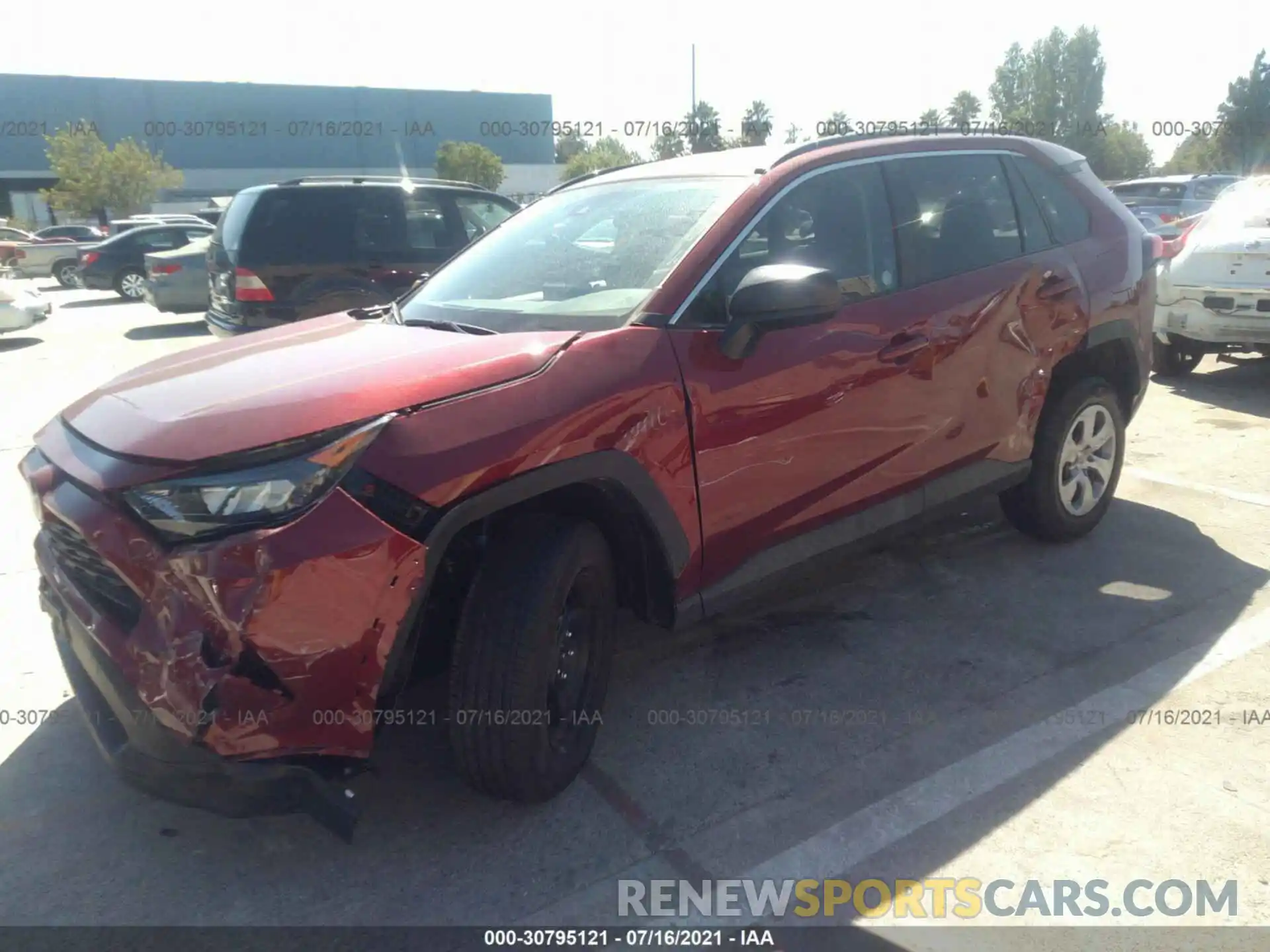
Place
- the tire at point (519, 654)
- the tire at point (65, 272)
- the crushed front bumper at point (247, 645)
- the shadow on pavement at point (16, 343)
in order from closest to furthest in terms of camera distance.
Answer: the crushed front bumper at point (247, 645) < the tire at point (519, 654) < the shadow on pavement at point (16, 343) < the tire at point (65, 272)

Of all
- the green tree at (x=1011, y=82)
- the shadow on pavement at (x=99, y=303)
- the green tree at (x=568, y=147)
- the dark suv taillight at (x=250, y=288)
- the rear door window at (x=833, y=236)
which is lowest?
the shadow on pavement at (x=99, y=303)

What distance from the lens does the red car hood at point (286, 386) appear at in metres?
2.34

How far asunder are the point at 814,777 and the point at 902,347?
159cm

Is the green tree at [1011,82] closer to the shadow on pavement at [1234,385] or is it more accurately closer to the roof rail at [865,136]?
the shadow on pavement at [1234,385]

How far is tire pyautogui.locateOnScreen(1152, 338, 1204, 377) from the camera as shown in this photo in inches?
337

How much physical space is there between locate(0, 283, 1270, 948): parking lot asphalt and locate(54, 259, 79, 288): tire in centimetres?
2353

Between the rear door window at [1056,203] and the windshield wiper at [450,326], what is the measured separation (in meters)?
2.76

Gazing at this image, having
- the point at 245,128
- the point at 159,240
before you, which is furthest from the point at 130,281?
the point at 245,128

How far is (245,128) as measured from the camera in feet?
180

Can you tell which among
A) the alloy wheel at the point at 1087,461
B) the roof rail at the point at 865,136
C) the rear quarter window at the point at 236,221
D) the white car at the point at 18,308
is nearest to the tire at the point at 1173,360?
the alloy wheel at the point at 1087,461

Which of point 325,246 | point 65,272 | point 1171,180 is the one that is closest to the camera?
point 325,246

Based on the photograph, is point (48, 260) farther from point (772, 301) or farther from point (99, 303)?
point (772, 301)

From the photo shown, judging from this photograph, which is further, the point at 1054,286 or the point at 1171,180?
the point at 1171,180

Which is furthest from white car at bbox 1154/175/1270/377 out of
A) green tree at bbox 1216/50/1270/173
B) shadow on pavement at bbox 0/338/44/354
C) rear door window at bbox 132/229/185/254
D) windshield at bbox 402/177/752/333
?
green tree at bbox 1216/50/1270/173
